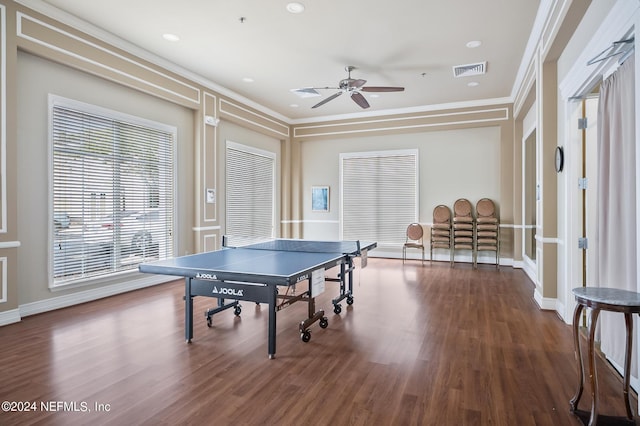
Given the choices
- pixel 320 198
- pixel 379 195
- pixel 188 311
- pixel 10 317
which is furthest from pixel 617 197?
pixel 320 198

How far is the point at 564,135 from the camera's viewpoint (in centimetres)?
378

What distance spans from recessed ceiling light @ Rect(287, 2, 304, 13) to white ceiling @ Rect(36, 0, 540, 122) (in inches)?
2.6

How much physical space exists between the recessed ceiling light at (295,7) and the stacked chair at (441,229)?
5139 millimetres

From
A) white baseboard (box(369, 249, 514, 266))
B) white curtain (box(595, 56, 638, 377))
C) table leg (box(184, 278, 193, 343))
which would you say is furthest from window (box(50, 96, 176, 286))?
white curtain (box(595, 56, 638, 377))

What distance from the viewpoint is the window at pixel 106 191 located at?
435cm

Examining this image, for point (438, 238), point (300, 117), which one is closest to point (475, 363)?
point (438, 238)

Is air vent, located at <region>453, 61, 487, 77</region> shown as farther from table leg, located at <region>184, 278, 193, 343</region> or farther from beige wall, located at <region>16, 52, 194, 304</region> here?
beige wall, located at <region>16, 52, 194, 304</region>

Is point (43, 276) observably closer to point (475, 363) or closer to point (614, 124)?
point (475, 363)

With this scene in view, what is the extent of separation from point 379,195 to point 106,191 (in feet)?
18.6

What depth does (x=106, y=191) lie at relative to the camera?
4.88 m

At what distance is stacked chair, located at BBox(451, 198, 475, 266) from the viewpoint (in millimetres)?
7477

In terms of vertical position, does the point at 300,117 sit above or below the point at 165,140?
above

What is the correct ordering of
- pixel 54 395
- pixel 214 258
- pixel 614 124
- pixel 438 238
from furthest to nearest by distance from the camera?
pixel 438 238
pixel 214 258
pixel 614 124
pixel 54 395

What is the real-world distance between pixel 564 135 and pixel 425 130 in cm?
443
